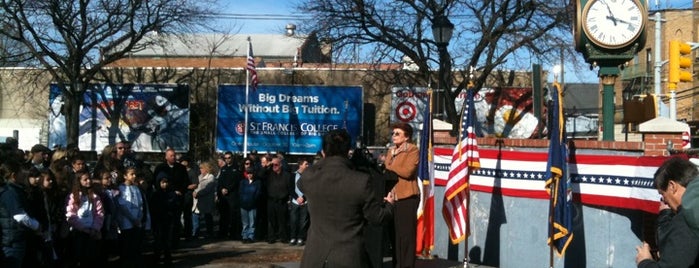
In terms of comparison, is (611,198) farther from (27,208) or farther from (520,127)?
(520,127)

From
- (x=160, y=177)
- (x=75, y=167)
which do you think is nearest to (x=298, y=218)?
(x=160, y=177)

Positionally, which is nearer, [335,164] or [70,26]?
[335,164]

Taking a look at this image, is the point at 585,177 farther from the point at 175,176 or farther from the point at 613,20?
the point at 175,176

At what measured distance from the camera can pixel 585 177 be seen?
437 inches

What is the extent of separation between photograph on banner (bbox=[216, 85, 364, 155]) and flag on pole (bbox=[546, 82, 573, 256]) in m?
19.9

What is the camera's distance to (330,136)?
661 centimetres

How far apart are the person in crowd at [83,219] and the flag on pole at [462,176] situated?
489 centimetres

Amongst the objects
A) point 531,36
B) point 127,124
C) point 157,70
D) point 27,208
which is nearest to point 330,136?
point 27,208

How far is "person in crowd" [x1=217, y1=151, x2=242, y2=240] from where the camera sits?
18281mm

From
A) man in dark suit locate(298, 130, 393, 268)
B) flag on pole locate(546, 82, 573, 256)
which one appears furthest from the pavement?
man in dark suit locate(298, 130, 393, 268)

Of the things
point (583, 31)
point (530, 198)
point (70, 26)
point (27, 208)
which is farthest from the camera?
point (70, 26)

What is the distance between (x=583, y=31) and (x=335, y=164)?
7.65 m

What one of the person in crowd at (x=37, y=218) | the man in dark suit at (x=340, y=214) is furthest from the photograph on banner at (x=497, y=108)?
the man in dark suit at (x=340, y=214)

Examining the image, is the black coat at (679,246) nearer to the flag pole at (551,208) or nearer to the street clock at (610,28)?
the flag pole at (551,208)
